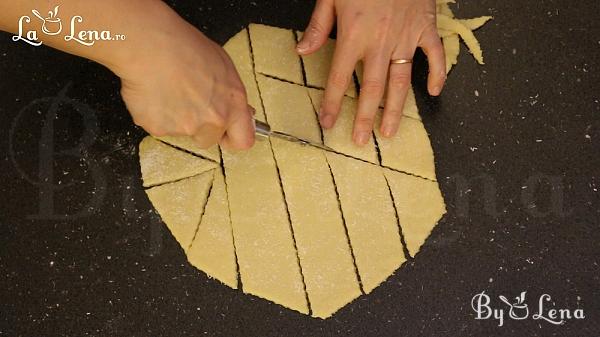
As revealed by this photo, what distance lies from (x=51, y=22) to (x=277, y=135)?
1.62 ft

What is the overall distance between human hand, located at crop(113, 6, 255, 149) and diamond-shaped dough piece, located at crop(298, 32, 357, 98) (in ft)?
0.94

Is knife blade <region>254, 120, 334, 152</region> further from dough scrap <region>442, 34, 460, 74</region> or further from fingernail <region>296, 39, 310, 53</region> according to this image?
A: dough scrap <region>442, 34, 460, 74</region>

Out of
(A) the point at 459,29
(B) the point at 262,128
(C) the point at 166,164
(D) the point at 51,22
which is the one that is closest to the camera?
(D) the point at 51,22

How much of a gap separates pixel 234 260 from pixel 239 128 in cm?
32

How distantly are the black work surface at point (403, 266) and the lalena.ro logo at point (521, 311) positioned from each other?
0.5 inches

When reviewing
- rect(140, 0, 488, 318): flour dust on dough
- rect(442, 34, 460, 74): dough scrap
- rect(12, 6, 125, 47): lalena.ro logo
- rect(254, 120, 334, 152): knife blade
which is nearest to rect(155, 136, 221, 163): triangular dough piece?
rect(140, 0, 488, 318): flour dust on dough

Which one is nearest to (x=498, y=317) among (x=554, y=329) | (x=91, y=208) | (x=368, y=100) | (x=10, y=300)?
(x=554, y=329)

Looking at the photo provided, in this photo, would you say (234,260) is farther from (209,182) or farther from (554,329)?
(554,329)

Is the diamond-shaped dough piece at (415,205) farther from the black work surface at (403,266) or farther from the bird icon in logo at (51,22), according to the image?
the bird icon in logo at (51,22)

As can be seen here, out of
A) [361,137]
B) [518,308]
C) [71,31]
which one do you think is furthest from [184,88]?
[518,308]

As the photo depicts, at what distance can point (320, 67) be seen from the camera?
1422mm

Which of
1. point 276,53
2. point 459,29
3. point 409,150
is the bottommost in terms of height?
point 409,150

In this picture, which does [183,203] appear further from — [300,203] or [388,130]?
[388,130]

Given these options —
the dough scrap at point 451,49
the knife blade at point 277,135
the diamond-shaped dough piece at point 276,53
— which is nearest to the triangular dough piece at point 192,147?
the knife blade at point 277,135
